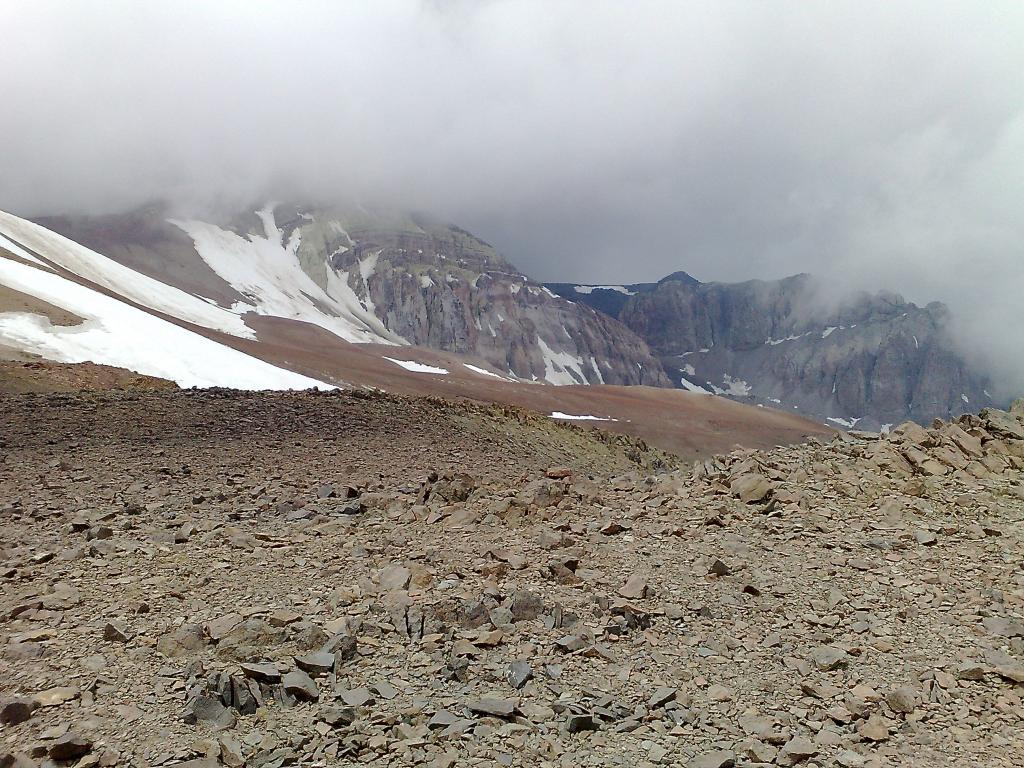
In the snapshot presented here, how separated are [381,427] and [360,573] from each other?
8.95m

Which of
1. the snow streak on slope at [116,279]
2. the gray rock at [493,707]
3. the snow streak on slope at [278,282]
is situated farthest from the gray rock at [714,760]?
the snow streak on slope at [278,282]

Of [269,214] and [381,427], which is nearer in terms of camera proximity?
[381,427]

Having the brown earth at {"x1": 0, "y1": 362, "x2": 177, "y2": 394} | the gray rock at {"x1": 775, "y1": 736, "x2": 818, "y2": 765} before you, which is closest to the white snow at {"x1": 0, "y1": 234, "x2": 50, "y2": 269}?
the brown earth at {"x1": 0, "y1": 362, "x2": 177, "y2": 394}

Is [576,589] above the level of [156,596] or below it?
above

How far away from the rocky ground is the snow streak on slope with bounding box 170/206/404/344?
398 feet

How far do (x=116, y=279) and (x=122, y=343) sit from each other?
2494 inches

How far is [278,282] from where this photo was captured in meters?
158

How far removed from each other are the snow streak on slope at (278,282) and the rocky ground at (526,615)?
398ft

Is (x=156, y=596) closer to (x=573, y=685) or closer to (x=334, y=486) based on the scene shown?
(x=573, y=685)

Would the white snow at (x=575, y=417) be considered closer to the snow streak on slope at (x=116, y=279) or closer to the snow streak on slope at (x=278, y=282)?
the snow streak on slope at (x=116, y=279)

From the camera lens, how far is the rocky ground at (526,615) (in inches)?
185

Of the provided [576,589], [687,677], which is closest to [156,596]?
[576,589]

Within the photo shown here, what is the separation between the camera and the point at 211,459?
12.6 meters

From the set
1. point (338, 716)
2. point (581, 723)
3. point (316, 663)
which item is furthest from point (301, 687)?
point (581, 723)
